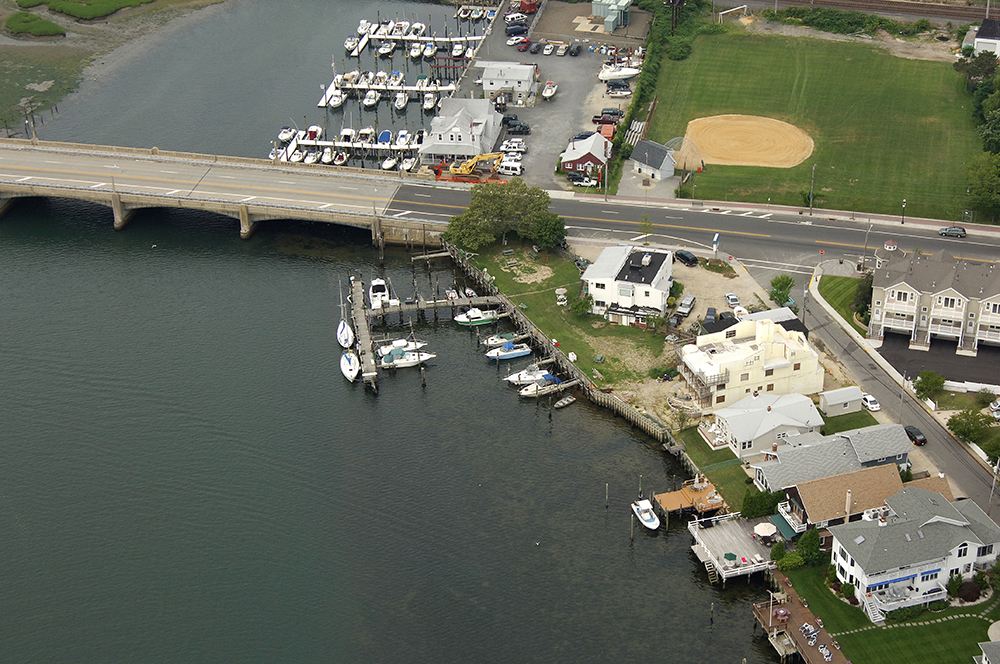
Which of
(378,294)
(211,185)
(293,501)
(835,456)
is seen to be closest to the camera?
(835,456)

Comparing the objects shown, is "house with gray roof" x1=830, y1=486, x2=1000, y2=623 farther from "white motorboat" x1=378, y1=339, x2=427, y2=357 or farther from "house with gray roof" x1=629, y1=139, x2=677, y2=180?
"house with gray roof" x1=629, y1=139, x2=677, y2=180

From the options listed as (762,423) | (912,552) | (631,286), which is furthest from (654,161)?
(912,552)

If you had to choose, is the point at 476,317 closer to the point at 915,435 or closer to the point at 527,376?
the point at 527,376

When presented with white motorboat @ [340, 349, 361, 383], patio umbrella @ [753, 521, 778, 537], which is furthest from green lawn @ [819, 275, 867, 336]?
white motorboat @ [340, 349, 361, 383]

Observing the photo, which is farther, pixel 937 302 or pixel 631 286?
pixel 631 286

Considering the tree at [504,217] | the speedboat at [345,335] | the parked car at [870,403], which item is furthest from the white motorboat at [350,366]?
the parked car at [870,403]
